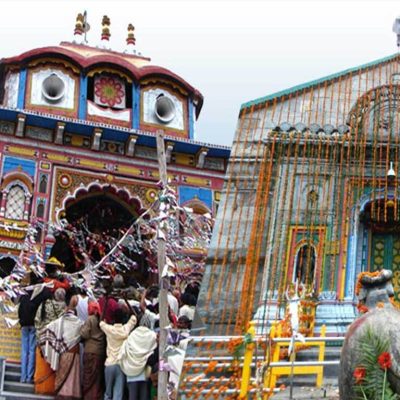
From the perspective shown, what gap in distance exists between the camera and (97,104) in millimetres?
20047

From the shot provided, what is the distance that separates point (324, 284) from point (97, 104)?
25.8ft

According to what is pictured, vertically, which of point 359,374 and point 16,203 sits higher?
point 16,203

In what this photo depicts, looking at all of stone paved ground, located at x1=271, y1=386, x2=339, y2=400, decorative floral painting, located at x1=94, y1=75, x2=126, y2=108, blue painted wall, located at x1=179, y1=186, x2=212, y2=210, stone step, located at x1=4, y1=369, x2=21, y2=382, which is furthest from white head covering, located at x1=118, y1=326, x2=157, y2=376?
decorative floral painting, located at x1=94, y1=75, x2=126, y2=108

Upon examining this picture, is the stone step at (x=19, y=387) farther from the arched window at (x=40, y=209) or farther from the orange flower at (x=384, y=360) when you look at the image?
the arched window at (x=40, y=209)

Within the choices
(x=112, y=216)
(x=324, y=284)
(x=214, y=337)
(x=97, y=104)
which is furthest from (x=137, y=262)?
(x=214, y=337)

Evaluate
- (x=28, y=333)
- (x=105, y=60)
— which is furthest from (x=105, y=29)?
(x=28, y=333)

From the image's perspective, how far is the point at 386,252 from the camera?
14.5 meters

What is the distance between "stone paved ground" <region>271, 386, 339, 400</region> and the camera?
917cm

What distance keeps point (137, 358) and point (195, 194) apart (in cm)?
953

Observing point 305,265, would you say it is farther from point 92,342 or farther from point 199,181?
point 199,181

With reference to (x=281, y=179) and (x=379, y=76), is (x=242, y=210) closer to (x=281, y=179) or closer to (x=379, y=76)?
(x=281, y=179)

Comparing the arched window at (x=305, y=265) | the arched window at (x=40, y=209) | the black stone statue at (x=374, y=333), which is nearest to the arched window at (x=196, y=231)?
the arched window at (x=305, y=265)

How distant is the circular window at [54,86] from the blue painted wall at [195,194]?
9.69 feet

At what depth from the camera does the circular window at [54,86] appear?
64.5ft
